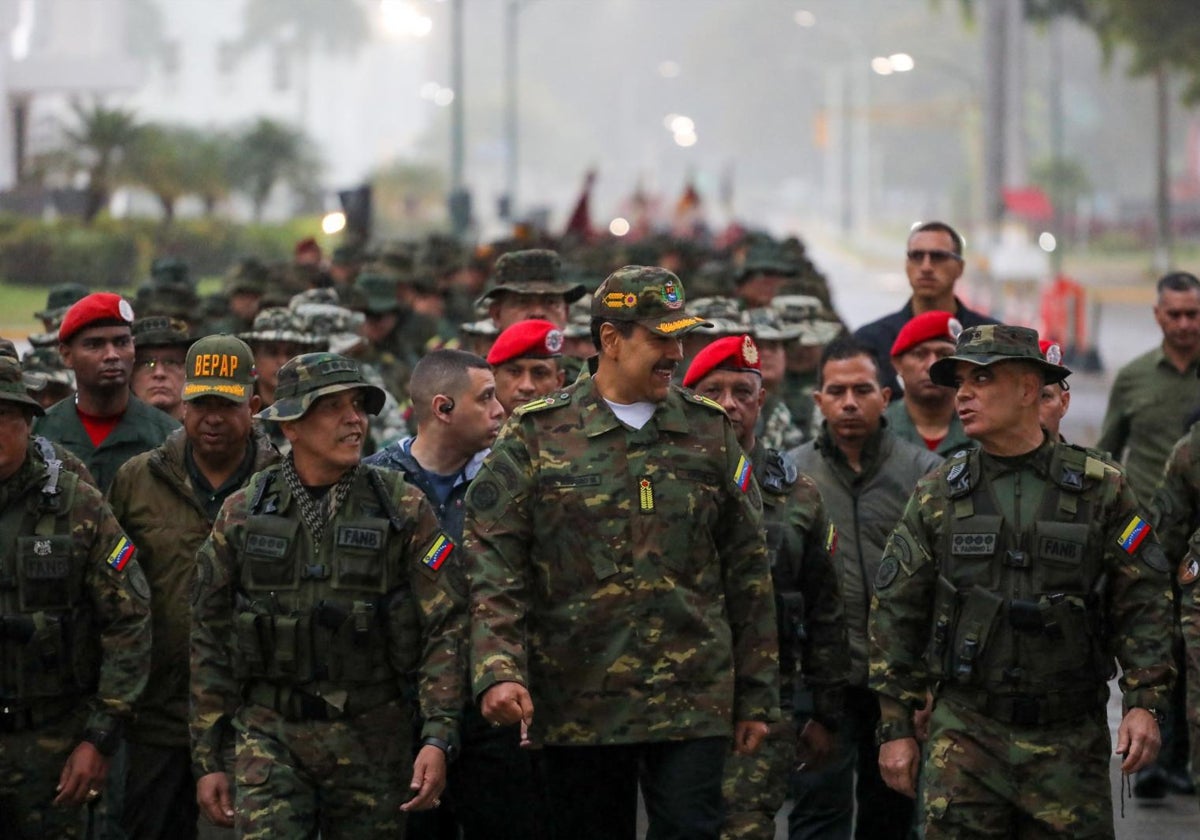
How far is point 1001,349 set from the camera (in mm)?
6238

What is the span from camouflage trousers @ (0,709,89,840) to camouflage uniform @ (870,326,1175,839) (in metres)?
2.41

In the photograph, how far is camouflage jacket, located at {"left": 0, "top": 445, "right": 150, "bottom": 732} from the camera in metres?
6.39

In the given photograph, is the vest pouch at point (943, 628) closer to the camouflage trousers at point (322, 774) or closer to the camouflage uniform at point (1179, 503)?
the camouflage uniform at point (1179, 503)

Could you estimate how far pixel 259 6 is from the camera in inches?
4156

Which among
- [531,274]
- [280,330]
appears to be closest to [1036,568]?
[531,274]

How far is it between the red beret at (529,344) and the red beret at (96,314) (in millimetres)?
1373

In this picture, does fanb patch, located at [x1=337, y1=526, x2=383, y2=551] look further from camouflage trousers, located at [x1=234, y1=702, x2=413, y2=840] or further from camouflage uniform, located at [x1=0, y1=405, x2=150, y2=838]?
camouflage uniform, located at [x1=0, y1=405, x2=150, y2=838]

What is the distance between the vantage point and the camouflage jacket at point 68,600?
6.39 meters

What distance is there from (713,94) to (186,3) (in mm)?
61410

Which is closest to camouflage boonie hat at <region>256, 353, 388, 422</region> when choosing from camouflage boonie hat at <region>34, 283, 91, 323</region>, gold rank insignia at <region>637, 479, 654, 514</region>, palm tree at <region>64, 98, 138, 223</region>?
gold rank insignia at <region>637, 479, 654, 514</region>

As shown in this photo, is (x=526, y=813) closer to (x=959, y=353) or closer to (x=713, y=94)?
(x=959, y=353)

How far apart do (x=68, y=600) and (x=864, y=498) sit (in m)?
2.74

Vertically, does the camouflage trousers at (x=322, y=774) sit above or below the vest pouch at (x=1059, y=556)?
below

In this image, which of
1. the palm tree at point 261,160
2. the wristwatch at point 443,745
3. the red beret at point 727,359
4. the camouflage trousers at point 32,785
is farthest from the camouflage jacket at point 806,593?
the palm tree at point 261,160
